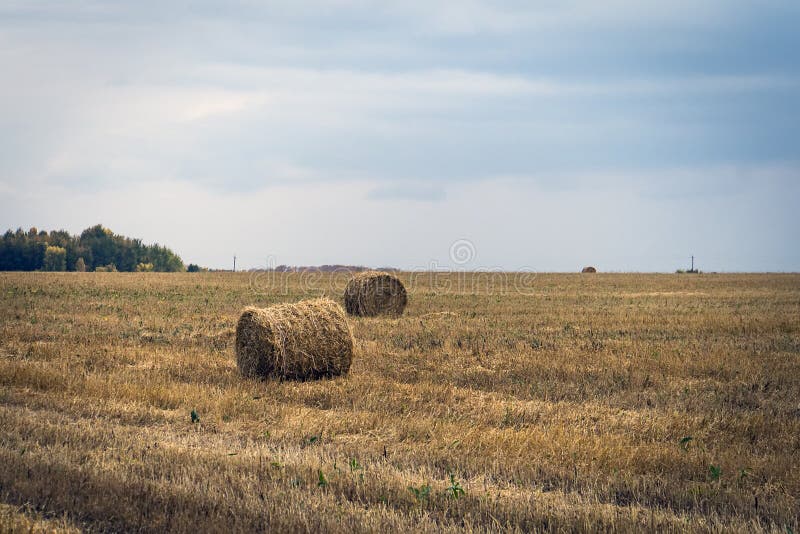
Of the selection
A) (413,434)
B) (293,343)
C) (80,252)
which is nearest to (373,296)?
(293,343)

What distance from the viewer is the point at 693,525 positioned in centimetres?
618

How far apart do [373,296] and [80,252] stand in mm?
90466

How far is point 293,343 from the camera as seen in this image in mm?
13727

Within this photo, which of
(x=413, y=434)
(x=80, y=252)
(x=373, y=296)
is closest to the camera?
(x=413, y=434)

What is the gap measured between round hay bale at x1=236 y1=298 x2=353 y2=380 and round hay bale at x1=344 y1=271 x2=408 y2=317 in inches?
440

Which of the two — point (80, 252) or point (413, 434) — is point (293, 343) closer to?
point (413, 434)

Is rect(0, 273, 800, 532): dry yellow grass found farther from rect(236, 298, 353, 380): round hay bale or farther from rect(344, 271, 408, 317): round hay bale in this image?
rect(344, 271, 408, 317): round hay bale

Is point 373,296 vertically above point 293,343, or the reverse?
point 373,296

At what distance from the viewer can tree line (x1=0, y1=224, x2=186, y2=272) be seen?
326ft

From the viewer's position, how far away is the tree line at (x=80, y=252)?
99375 millimetres

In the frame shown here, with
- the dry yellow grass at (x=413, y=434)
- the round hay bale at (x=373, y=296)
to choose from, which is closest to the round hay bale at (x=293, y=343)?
the dry yellow grass at (x=413, y=434)

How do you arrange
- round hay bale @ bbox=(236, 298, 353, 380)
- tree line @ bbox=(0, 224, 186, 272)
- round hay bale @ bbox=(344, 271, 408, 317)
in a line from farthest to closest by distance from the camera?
tree line @ bbox=(0, 224, 186, 272)
round hay bale @ bbox=(344, 271, 408, 317)
round hay bale @ bbox=(236, 298, 353, 380)

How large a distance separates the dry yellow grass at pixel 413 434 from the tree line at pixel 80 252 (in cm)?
8306

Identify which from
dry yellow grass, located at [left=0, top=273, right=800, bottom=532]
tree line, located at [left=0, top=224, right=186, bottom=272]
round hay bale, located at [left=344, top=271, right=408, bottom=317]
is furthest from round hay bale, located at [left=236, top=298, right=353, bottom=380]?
tree line, located at [left=0, top=224, right=186, bottom=272]
